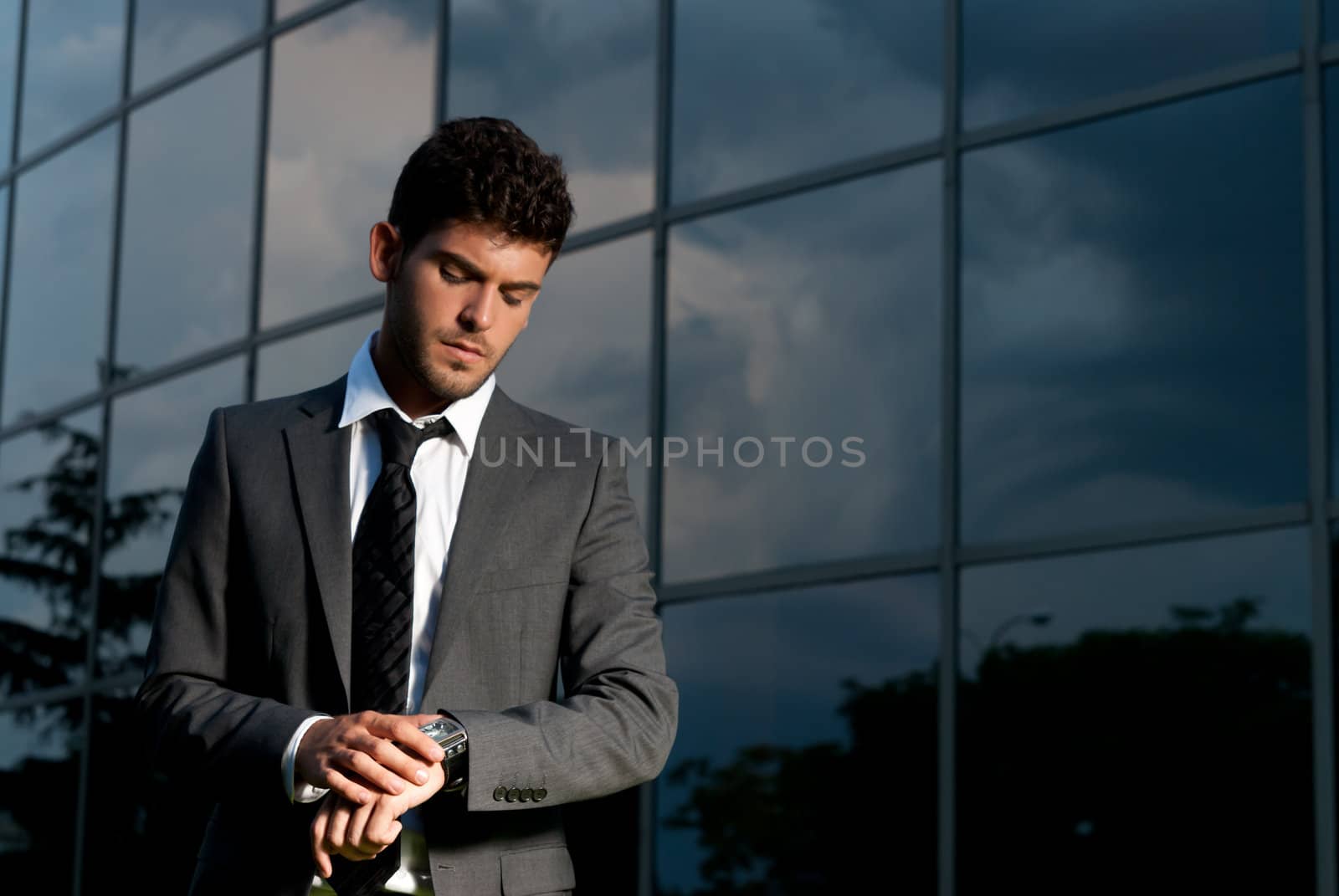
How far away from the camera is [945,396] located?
20.5 feet

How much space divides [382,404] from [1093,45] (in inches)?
174

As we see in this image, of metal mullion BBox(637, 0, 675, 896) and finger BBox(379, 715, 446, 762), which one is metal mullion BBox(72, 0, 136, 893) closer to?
metal mullion BBox(637, 0, 675, 896)

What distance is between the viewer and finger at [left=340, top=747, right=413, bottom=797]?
6.51ft

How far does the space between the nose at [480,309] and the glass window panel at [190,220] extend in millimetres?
7364

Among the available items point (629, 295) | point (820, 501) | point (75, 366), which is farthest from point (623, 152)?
point (75, 366)

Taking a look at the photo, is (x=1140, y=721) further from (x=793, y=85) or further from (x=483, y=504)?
(x=483, y=504)

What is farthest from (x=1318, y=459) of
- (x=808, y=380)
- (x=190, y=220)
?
(x=190, y=220)

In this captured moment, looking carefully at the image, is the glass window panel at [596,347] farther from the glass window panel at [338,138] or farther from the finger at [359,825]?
the finger at [359,825]

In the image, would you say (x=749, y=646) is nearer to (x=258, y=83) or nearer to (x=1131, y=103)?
(x=1131, y=103)

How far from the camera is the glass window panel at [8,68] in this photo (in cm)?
1167

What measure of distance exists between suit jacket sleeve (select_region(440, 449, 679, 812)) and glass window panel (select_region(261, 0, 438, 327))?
634 cm

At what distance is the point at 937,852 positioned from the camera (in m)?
5.95

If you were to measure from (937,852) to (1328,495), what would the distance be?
1.76m

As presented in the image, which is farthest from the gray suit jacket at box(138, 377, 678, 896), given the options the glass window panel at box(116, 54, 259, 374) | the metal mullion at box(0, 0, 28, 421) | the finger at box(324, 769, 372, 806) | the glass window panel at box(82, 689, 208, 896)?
the metal mullion at box(0, 0, 28, 421)
